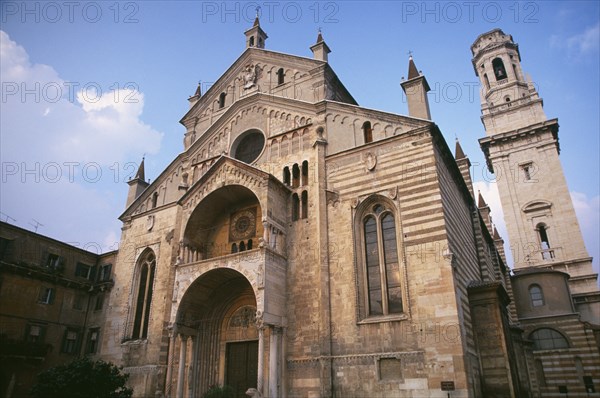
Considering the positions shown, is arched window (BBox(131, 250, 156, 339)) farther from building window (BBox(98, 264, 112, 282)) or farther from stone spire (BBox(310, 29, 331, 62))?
stone spire (BBox(310, 29, 331, 62))

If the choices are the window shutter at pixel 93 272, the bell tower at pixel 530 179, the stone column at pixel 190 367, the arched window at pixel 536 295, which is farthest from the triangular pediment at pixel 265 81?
the bell tower at pixel 530 179

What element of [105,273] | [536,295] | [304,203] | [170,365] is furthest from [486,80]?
[170,365]

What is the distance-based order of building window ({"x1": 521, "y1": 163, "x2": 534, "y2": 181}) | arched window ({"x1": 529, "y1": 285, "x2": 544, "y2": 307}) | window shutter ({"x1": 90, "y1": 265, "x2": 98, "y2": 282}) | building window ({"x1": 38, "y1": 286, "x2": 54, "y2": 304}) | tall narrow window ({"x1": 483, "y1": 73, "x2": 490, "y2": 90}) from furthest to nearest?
tall narrow window ({"x1": 483, "y1": 73, "x2": 490, "y2": 90}) → building window ({"x1": 521, "y1": 163, "x2": 534, "y2": 181}) → arched window ({"x1": 529, "y1": 285, "x2": 544, "y2": 307}) → window shutter ({"x1": 90, "y1": 265, "x2": 98, "y2": 282}) → building window ({"x1": 38, "y1": 286, "x2": 54, "y2": 304})

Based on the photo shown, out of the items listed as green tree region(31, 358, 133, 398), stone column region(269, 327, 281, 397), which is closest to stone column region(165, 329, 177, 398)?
green tree region(31, 358, 133, 398)

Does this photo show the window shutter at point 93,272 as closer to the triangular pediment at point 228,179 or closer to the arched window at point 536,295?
the triangular pediment at point 228,179

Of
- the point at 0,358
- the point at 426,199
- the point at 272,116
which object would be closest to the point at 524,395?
the point at 426,199

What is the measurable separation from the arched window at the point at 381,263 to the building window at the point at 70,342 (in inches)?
698

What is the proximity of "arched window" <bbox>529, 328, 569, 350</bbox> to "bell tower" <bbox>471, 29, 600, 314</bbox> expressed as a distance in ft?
A: 18.0

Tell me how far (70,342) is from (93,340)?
4.03 ft

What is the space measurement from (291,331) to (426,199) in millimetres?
7746

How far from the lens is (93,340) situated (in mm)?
24359

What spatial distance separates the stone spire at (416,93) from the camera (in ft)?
62.4

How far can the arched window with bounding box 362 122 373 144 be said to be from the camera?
19.5m

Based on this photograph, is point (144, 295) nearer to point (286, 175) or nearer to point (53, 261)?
point (53, 261)
